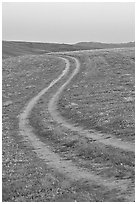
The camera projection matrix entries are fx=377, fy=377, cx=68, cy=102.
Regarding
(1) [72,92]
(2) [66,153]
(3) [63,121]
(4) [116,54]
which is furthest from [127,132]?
(4) [116,54]

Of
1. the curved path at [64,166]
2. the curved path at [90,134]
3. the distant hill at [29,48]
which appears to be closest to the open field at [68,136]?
the curved path at [64,166]

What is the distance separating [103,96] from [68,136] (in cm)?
2053

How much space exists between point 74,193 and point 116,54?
84.4 metres

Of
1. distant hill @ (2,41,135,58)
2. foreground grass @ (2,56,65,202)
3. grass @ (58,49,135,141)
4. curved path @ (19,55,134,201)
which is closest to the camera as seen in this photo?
foreground grass @ (2,56,65,202)

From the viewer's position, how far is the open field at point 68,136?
22.0 meters

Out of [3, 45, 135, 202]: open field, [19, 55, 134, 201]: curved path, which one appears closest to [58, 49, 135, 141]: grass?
[3, 45, 135, 202]: open field

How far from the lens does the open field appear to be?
A: 22.0m

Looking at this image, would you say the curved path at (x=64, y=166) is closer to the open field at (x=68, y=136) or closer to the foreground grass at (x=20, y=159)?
the open field at (x=68, y=136)

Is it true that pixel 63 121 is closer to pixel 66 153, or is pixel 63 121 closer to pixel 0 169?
pixel 66 153

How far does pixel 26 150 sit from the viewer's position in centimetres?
3203

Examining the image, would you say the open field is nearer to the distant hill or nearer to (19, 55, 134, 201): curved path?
(19, 55, 134, 201): curved path

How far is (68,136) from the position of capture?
3491cm

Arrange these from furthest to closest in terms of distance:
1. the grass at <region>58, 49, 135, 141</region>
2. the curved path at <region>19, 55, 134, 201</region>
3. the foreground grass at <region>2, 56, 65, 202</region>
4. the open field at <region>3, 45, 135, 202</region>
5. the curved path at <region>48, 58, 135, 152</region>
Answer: the grass at <region>58, 49, 135, 141</region> < the curved path at <region>48, 58, 135, 152</region> < the curved path at <region>19, 55, 134, 201</region> < the open field at <region>3, 45, 135, 202</region> < the foreground grass at <region>2, 56, 65, 202</region>

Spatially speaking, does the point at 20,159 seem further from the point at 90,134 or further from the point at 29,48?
the point at 29,48
